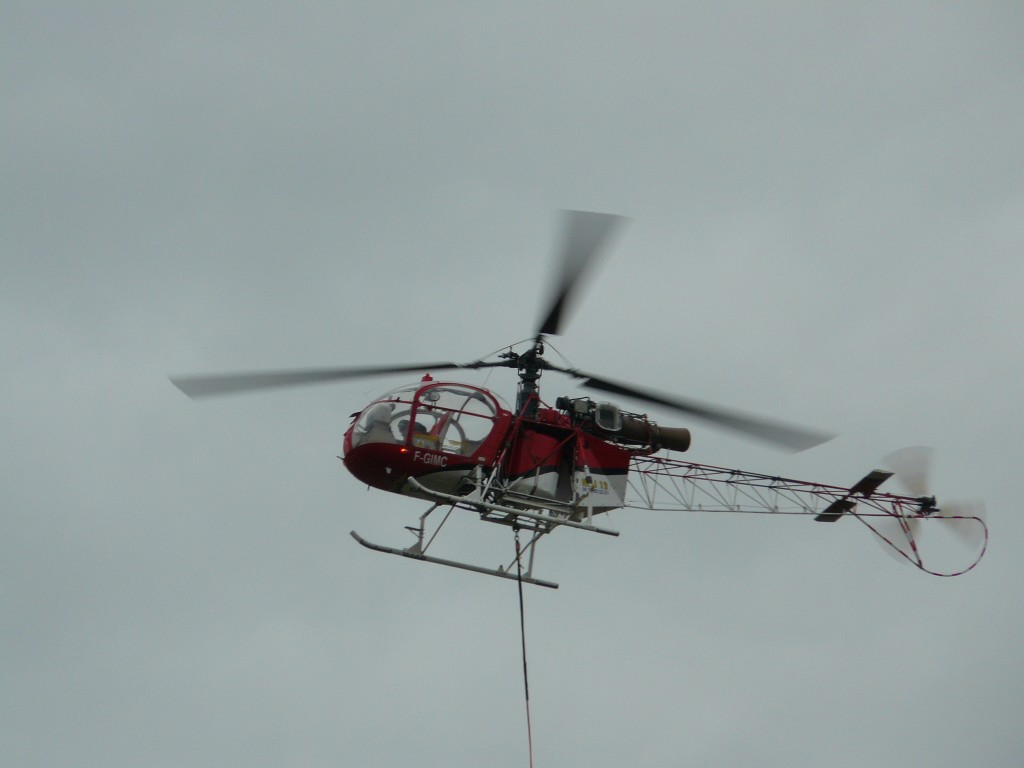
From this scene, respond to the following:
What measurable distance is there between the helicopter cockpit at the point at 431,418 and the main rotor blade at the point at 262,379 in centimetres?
51

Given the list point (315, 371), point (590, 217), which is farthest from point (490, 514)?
point (590, 217)

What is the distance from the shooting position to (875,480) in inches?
746

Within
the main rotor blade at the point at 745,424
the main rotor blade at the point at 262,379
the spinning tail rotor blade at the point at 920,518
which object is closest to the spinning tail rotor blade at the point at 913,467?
the spinning tail rotor blade at the point at 920,518

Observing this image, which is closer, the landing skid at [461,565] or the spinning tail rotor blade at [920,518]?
the landing skid at [461,565]

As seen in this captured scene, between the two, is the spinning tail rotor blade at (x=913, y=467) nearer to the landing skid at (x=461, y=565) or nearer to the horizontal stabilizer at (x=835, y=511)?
the horizontal stabilizer at (x=835, y=511)

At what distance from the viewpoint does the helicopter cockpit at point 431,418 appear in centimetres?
1527

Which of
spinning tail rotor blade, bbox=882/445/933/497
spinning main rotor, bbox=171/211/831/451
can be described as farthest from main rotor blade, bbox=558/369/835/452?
spinning tail rotor blade, bbox=882/445/933/497

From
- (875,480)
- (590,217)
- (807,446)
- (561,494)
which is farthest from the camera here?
(875,480)

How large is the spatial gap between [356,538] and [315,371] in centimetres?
229

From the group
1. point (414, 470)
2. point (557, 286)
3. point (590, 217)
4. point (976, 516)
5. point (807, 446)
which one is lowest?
point (976, 516)

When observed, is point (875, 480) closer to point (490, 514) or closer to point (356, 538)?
point (490, 514)

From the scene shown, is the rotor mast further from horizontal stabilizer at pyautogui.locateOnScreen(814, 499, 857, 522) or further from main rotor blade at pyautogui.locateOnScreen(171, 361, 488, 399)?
horizontal stabilizer at pyautogui.locateOnScreen(814, 499, 857, 522)

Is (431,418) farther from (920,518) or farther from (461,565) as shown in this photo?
(920,518)

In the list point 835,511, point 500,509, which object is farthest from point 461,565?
point 835,511
